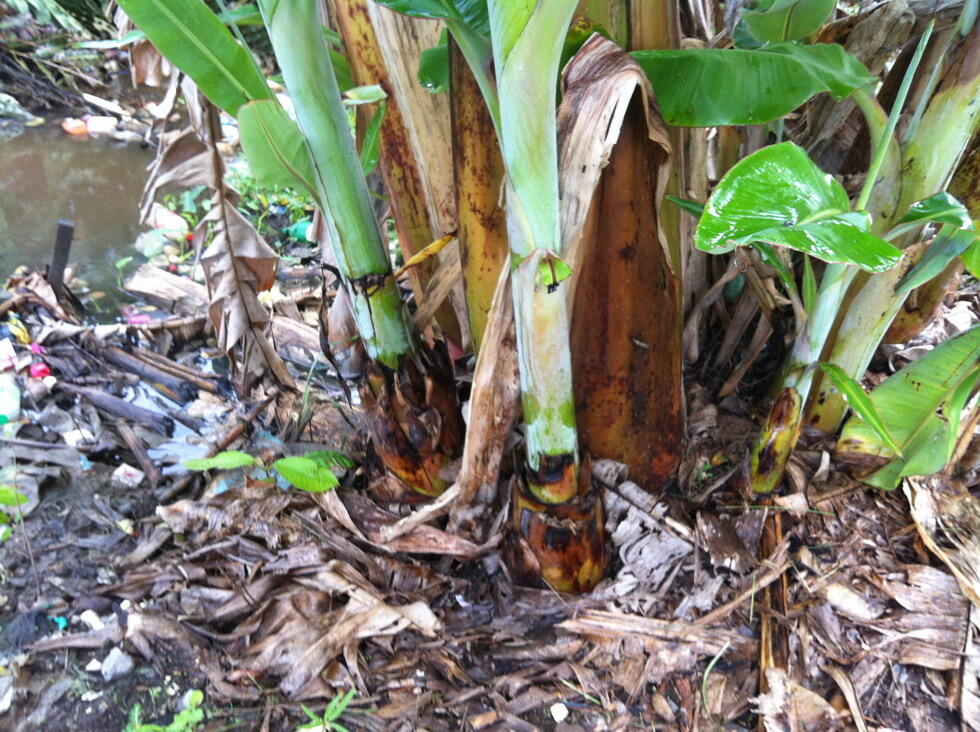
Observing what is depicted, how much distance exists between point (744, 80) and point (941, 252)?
1.05 ft

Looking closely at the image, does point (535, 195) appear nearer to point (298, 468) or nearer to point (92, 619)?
point (298, 468)

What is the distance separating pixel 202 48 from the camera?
2.48 ft

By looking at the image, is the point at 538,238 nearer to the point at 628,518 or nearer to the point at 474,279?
the point at 474,279

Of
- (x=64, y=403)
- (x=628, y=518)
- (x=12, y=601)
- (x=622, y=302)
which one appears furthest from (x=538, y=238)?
(x=64, y=403)

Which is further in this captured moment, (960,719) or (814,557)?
(814,557)

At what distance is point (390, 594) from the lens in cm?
100

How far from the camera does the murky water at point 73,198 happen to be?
2023 millimetres

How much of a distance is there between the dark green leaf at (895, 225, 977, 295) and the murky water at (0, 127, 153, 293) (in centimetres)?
192

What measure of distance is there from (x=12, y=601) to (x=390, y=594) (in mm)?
570

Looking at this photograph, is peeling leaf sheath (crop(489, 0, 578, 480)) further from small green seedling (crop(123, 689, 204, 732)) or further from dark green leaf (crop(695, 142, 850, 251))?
small green seedling (crop(123, 689, 204, 732))

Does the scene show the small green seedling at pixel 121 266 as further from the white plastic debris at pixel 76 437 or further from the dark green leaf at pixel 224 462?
the dark green leaf at pixel 224 462

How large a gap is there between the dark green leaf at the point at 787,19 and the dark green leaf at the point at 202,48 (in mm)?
591

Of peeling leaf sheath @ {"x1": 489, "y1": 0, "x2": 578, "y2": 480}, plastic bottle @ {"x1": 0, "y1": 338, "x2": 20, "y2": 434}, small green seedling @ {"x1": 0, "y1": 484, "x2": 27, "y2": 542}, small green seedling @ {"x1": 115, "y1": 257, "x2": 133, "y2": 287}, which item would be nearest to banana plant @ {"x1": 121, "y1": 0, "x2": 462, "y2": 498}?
peeling leaf sheath @ {"x1": 489, "y1": 0, "x2": 578, "y2": 480}

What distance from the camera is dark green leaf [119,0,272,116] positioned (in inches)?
28.8
